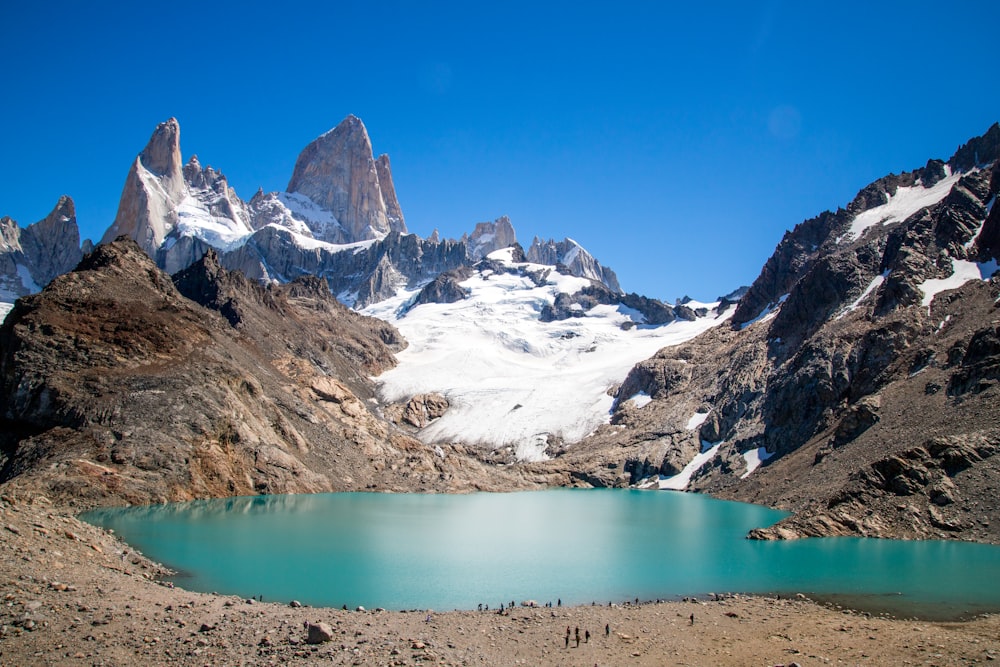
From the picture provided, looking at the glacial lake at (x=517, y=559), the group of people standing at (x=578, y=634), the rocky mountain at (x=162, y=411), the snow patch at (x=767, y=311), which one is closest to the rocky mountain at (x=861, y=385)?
the snow patch at (x=767, y=311)

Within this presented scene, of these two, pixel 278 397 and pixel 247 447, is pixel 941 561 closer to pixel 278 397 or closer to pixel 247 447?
pixel 247 447

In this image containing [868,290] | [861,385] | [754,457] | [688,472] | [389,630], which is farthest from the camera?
[868,290]

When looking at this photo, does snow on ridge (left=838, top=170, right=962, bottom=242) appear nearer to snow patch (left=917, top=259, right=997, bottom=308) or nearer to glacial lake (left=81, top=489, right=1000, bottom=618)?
snow patch (left=917, top=259, right=997, bottom=308)

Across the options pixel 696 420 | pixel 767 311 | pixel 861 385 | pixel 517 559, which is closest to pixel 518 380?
pixel 767 311

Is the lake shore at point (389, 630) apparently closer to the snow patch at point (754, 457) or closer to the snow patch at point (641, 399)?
the snow patch at point (754, 457)

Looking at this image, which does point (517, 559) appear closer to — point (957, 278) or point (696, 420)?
point (696, 420)

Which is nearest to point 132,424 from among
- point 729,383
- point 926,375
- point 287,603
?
point 287,603
